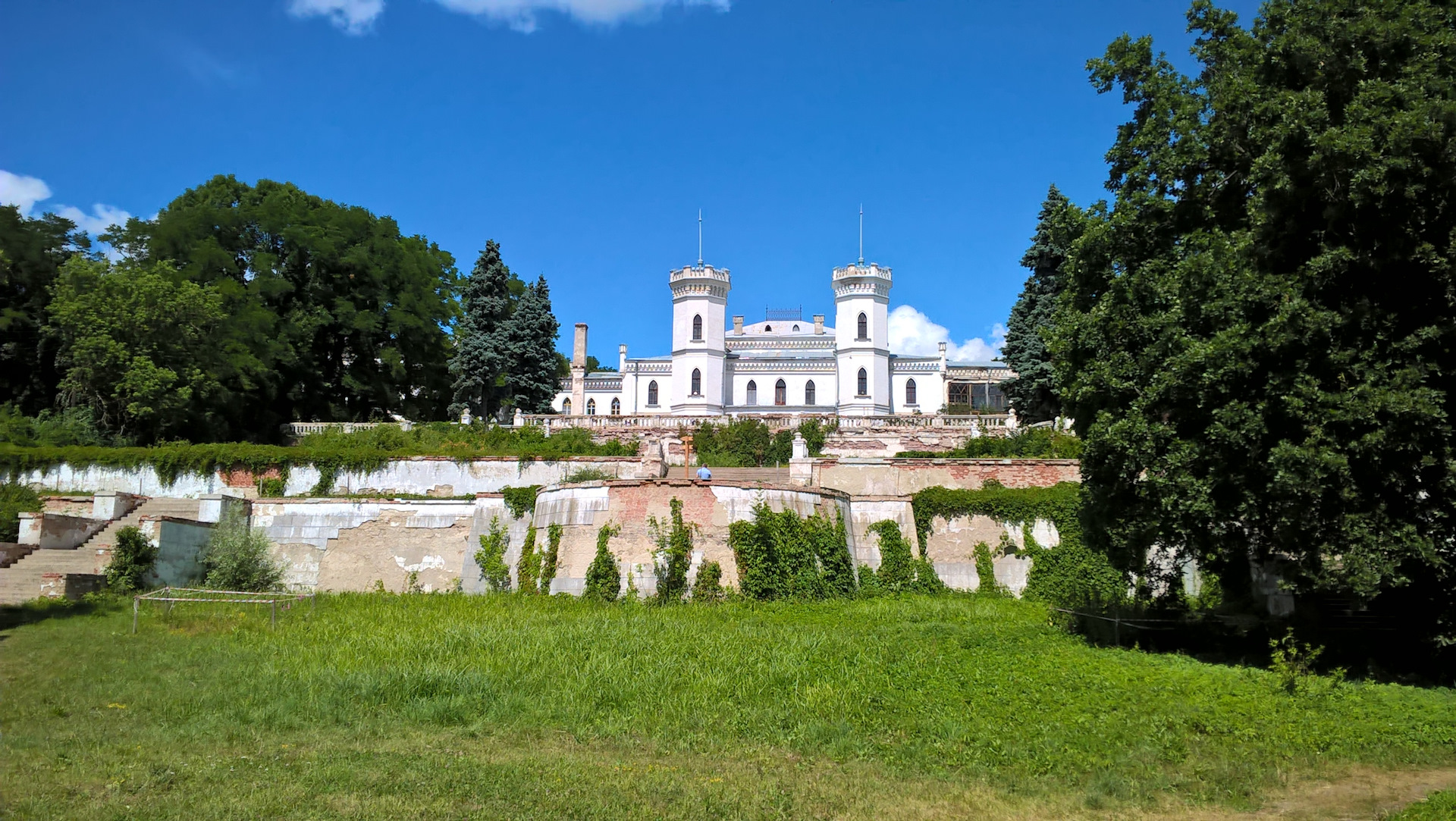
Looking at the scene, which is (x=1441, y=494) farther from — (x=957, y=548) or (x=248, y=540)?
(x=248, y=540)

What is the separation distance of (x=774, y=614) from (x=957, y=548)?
6.60 metres

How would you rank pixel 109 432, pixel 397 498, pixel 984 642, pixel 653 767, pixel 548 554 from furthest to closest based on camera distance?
1. pixel 109 432
2. pixel 397 498
3. pixel 548 554
4. pixel 984 642
5. pixel 653 767

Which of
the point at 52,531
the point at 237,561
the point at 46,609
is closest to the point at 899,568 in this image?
the point at 237,561

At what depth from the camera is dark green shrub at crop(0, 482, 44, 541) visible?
22156 millimetres

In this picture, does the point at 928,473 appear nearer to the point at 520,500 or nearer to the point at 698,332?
the point at 520,500

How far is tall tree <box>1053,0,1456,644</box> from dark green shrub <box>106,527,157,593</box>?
56.7 ft

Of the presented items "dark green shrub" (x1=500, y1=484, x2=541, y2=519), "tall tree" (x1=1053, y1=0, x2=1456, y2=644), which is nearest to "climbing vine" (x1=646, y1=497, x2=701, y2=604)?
"dark green shrub" (x1=500, y1=484, x2=541, y2=519)

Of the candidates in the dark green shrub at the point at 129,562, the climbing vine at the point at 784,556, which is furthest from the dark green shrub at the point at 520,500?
the dark green shrub at the point at 129,562

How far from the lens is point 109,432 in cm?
2997

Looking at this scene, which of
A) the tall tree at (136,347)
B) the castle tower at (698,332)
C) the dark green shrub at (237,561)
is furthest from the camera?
the castle tower at (698,332)

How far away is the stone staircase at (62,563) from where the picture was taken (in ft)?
58.4

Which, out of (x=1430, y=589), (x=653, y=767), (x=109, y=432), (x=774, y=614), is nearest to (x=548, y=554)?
(x=774, y=614)

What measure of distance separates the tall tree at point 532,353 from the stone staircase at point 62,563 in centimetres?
1726

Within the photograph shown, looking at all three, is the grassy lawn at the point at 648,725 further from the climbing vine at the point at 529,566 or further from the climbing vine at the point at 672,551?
the climbing vine at the point at 529,566
